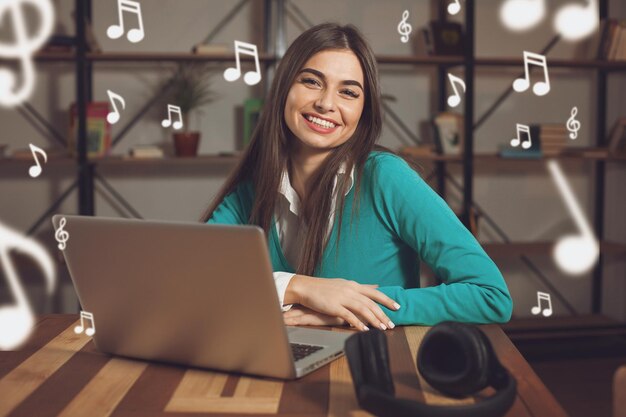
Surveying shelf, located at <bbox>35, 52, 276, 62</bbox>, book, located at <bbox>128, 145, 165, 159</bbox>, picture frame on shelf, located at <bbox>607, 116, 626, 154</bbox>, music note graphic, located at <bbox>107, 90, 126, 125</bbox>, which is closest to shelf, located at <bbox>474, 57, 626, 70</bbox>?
picture frame on shelf, located at <bbox>607, 116, 626, 154</bbox>

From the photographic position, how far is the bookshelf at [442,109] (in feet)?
11.0

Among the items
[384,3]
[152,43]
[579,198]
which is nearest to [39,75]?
[152,43]

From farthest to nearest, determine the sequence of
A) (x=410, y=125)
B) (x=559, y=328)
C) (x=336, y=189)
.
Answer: (x=410, y=125) → (x=559, y=328) → (x=336, y=189)

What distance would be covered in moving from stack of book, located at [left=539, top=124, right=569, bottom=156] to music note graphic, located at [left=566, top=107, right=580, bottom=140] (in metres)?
0.19

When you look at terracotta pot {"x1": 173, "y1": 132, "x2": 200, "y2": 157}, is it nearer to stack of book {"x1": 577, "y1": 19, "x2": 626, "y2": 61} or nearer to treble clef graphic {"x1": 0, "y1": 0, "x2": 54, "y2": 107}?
treble clef graphic {"x1": 0, "y1": 0, "x2": 54, "y2": 107}

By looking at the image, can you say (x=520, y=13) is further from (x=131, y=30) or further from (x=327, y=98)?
(x=327, y=98)

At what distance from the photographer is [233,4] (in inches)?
145

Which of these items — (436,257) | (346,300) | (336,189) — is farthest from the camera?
(336,189)

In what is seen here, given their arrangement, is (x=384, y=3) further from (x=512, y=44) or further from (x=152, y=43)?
(x=152, y=43)

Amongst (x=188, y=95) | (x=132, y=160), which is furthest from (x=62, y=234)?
(x=188, y=95)

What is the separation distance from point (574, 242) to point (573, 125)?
608mm

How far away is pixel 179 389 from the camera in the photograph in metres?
0.97

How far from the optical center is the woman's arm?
1332 mm

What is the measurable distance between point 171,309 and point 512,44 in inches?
129
